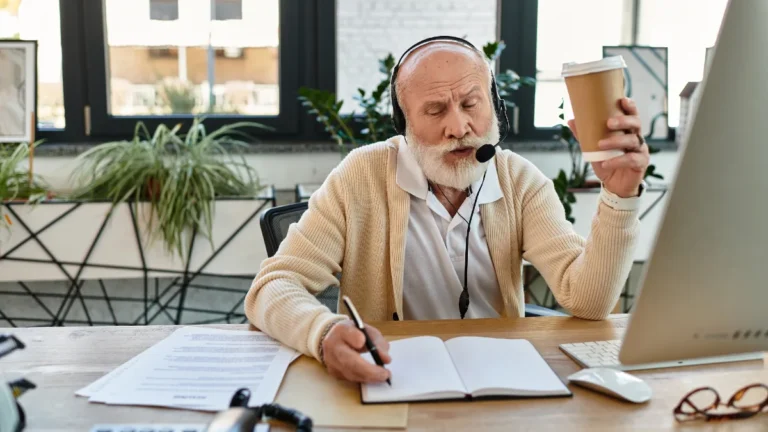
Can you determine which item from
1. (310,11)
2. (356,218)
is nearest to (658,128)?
(310,11)

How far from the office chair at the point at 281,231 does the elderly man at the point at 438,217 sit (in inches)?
3.0

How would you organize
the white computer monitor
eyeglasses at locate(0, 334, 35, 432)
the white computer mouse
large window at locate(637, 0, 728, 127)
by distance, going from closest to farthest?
the white computer monitor, eyeglasses at locate(0, 334, 35, 432), the white computer mouse, large window at locate(637, 0, 728, 127)

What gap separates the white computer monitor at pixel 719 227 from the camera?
64cm

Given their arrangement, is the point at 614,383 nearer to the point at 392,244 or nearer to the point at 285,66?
the point at 392,244

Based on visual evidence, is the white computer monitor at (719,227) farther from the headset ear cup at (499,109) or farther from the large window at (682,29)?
the large window at (682,29)

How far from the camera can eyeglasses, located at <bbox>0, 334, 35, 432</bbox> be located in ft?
2.45

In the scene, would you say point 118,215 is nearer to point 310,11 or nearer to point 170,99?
point 170,99

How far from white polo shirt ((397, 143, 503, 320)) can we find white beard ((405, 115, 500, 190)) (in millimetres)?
47

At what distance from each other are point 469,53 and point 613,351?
0.72 metres

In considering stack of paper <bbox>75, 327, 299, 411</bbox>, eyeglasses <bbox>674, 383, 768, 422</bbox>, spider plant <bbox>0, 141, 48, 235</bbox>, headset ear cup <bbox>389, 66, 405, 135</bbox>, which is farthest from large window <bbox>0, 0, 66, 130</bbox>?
eyeglasses <bbox>674, 383, 768, 422</bbox>

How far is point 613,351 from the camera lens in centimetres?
106

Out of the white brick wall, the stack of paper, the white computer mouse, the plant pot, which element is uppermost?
the white brick wall

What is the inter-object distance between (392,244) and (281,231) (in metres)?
0.28

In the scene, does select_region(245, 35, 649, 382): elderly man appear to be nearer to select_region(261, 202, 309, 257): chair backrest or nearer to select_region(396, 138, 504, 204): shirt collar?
select_region(396, 138, 504, 204): shirt collar
